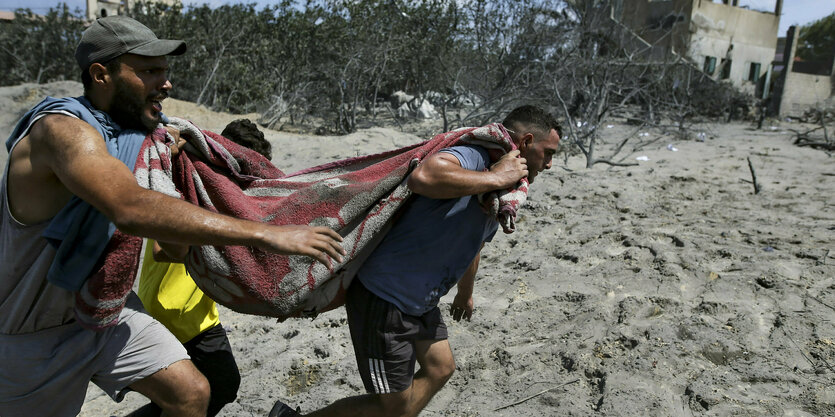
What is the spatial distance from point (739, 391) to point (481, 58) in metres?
10.8

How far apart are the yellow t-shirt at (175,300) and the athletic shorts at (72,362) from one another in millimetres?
372

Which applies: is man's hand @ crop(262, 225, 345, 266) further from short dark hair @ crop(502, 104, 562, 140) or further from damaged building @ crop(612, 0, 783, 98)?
damaged building @ crop(612, 0, 783, 98)

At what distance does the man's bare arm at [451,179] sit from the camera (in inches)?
76.7

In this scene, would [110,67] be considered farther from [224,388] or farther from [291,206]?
[224,388]

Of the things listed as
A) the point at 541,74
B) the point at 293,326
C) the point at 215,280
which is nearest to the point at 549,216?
the point at 293,326

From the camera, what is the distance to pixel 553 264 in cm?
463

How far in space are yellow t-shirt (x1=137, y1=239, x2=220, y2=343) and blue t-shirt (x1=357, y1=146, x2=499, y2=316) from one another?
2.47ft

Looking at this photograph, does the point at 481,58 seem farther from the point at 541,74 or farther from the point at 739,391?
the point at 739,391

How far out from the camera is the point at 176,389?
1916mm

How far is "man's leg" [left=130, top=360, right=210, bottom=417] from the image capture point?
1.91 metres

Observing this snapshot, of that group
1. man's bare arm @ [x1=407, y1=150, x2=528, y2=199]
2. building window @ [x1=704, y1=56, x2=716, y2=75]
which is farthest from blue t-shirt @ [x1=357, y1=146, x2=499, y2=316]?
building window @ [x1=704, y1=56, x2=716, y2=75]

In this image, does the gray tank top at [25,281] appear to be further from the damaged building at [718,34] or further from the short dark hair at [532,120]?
the damaged building at [718,34]

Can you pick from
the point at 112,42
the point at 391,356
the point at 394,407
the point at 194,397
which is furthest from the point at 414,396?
the point at 112,42

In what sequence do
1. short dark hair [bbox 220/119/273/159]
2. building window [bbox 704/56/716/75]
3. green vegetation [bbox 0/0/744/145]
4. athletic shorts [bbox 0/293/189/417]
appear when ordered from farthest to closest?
building window [bbox 704/56/716/75], green vegetation [bbox 0/0/744/145], short dark hair [bbox 220/119/273/159], athletic shorts [bbox 0/293/189/417]
